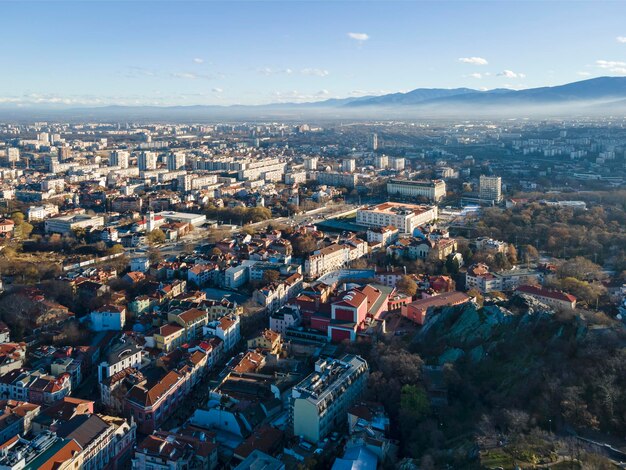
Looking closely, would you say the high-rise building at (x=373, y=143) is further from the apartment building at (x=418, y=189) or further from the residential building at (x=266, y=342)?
the residential building at (x=266, y=342)

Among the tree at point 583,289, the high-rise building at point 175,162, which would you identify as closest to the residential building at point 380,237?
the tree at point 583,289

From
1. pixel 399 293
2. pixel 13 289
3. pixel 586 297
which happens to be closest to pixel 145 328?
pixel 13 289

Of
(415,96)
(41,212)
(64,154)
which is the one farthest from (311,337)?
(415,96)

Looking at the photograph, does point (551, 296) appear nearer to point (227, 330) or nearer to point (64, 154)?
point (227, 330)

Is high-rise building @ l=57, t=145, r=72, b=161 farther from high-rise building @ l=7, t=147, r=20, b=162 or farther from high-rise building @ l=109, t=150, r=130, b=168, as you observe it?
high-rise building @ l=109, t=150, r=130, b=168

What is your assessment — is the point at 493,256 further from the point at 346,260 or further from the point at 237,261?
the point at 237,261

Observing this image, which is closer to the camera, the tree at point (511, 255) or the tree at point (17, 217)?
the tree at point (511, 255)
